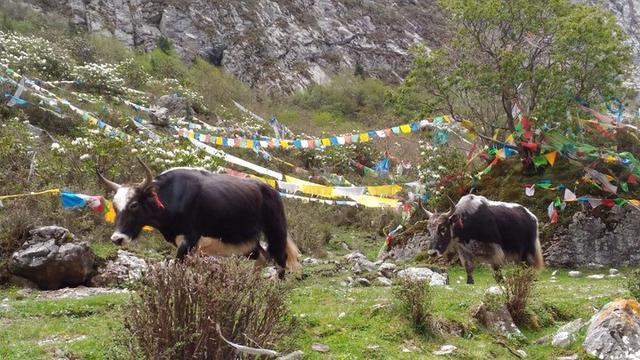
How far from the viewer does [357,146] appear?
2817cm

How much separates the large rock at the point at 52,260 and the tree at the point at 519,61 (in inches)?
470

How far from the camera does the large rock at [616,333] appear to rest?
6.14 m

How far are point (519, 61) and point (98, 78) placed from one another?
16866 millimetres

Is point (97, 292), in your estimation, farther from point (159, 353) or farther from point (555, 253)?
point (555, 253)

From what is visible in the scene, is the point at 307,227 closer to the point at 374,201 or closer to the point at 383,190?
the point at 374,201

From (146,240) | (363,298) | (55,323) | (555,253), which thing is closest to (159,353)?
(55,323)

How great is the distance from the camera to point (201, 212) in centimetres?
767

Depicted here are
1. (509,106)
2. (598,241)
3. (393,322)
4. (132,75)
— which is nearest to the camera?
(393,322)

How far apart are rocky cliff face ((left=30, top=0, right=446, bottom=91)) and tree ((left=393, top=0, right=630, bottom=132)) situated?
78.9ft

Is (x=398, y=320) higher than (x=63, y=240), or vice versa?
(x=398, y=320)

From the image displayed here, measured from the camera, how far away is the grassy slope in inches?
225

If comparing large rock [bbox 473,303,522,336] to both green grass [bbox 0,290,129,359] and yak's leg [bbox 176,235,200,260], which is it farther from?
green grass [bbox 0,290,129,359]

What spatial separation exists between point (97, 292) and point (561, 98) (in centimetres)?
1288

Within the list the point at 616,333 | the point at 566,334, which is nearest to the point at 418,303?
the point at 566,334
